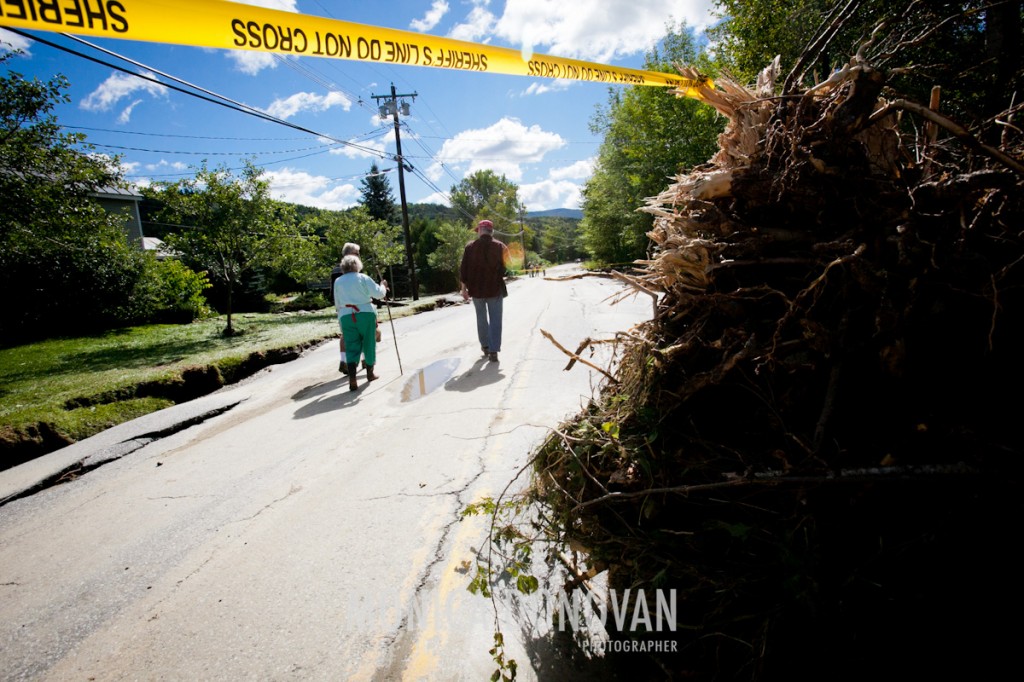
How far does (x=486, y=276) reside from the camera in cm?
691

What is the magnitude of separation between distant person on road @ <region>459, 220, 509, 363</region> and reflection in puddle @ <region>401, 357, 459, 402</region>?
2.34 ft

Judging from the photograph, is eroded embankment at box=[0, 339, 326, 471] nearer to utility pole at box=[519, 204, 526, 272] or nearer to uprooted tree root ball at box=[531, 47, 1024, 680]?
uprooted tree root ball at box=[531, 47, 1024, 680]

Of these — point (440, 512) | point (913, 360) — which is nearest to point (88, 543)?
point (440, 512)

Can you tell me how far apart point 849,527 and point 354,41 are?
6784 mm

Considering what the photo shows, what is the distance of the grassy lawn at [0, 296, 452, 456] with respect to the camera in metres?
5.76

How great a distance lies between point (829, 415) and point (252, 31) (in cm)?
631

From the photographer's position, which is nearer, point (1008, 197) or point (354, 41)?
point (1008, 197)

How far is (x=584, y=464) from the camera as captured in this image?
1767mm

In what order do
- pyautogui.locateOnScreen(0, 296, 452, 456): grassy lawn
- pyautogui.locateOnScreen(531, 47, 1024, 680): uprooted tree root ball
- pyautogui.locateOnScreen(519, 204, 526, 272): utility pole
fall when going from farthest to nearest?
pyautogui.locateOnScreen(519, 204, 526, 272): utility pole, pyautogui.locateOnScreen(0, 296, 452, 456): grassy lawn, pyautogui.locateOnScreen(531, 47, 1024, 680): uprooted tree root ball

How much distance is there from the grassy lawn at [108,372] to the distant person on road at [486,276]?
4.83 m

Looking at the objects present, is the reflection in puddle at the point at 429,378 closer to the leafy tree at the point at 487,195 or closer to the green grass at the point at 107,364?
the green grass at the point at 107,364

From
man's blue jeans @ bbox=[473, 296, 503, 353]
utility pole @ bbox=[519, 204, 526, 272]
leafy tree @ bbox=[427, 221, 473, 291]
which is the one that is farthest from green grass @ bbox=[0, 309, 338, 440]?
utility pole @ bbox=[519, 204, 526, 272]

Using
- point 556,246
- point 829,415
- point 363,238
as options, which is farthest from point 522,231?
point 829,415

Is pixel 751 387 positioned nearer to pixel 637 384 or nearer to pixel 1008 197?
pixel 637 384
